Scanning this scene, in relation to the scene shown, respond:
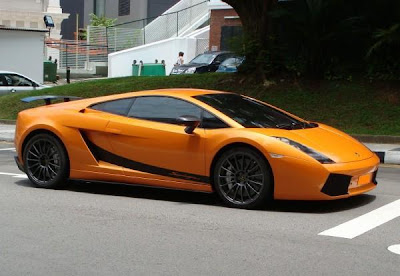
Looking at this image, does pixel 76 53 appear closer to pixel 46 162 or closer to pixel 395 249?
pixel 46 162

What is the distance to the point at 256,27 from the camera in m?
16.8

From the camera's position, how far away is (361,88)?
51.9 ft

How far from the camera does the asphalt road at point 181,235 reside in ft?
17.5

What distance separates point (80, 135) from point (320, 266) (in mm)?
3897

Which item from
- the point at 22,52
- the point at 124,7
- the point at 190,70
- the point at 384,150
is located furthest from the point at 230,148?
the point at 124,7

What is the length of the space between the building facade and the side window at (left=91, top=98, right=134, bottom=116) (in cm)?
3462

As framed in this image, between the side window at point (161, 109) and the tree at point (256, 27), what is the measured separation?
904cm

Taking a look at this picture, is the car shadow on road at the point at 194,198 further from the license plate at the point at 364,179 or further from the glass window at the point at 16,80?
the glass window at the point at 16,80

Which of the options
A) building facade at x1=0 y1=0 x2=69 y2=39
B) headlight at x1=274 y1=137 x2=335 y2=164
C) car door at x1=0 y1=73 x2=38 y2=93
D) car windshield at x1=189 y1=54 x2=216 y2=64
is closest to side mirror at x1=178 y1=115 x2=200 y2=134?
headlight at x1=274 y1=137 x2=335 y2=164

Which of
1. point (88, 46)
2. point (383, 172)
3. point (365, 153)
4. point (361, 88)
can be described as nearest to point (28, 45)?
point (88, 46)

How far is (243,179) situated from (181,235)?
1.19m

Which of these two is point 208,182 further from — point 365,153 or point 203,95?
point 365,153

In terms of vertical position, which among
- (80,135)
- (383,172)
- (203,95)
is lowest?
(383,172)

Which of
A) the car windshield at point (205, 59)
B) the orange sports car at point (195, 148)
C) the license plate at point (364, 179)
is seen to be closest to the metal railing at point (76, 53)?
the car windshield at point (205, 59)
